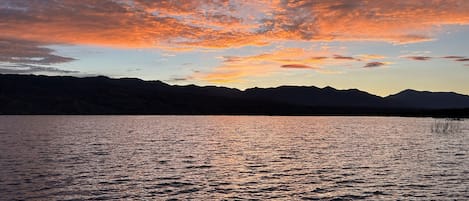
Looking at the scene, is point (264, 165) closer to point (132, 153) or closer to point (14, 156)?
point (132, 153)

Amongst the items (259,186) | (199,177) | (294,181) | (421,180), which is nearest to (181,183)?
(199,177)

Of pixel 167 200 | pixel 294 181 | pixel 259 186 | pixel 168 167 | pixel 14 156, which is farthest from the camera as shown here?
pixel 14 156

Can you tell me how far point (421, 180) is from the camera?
4312 cm

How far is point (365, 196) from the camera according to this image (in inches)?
1396

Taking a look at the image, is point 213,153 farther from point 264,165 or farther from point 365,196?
point 365,196

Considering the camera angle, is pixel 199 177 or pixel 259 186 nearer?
pixel 259 186

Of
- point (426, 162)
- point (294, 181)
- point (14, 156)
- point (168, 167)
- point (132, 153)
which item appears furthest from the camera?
point (132, 153)

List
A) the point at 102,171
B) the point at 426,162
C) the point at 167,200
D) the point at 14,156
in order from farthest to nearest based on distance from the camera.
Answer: the point at 14,156 < the point at 426,162 < the point at 102,171 < the point at 167,200

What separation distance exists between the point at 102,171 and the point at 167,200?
18.4 meters

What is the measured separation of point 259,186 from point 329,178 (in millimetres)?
9218

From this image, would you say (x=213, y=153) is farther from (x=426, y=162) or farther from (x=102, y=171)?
(x=426, y=162)

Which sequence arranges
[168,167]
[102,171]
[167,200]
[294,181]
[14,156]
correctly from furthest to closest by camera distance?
[14,156], [168,167], [102,171], [294,181], [167,200]

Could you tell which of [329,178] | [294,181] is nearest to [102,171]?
[294,181]

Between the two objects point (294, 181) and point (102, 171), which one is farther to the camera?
point (102, 171)
